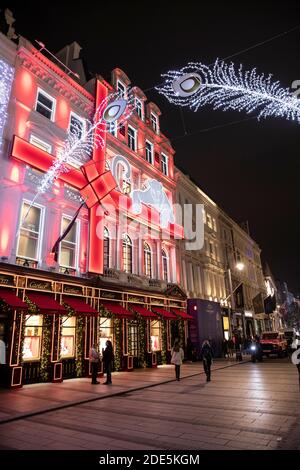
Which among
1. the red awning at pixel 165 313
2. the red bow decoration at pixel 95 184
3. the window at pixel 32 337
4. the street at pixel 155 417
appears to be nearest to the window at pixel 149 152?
the red bow decoration at pixel 95 184

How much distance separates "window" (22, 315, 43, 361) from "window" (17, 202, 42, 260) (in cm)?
296

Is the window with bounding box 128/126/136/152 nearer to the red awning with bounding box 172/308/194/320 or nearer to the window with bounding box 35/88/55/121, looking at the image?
the window with bounding box 35/88/55/121

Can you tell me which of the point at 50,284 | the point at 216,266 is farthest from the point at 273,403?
the point at 216,266

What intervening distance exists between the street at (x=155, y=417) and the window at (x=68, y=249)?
6.47 m

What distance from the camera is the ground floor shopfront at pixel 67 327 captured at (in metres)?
13.5

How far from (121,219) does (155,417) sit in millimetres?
14753

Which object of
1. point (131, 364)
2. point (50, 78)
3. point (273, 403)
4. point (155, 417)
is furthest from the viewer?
point (131, 364)

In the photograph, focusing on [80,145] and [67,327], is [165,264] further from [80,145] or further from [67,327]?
[80,145]

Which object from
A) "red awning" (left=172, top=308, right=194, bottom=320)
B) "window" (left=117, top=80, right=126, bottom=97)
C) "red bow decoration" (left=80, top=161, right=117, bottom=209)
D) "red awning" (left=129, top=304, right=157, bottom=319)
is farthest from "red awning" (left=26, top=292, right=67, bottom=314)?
"window" (left=117, top=80, right=126, bottom=97)

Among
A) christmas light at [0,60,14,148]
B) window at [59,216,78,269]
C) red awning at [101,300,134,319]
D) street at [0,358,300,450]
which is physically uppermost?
christmas light at [0,60,14,148]

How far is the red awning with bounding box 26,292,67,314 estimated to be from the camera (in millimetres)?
13984

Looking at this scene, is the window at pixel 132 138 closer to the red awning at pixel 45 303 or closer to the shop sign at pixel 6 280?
the red awning at pixel 45 303
